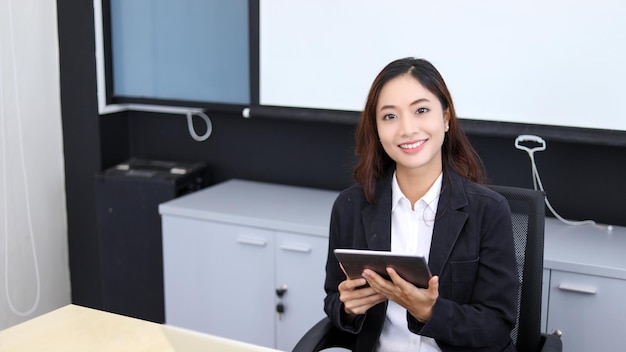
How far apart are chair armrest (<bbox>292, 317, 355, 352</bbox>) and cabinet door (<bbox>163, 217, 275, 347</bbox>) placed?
79 cm

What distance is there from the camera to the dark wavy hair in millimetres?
1820

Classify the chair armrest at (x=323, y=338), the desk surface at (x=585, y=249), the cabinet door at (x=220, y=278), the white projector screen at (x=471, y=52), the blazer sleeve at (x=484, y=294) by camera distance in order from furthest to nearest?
the cabinet door at (x=220, y=278)
the white projector screen at (x=471, y=52)
the desk surface at (x=585, y=249)
the chair armrest at (x=323, y=338)
the blazer sleeve at (x=484, y=294)

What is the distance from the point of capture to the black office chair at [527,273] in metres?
1.85

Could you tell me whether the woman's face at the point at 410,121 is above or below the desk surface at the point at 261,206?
above

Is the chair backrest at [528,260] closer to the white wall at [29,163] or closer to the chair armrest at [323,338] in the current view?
the chair armrest at [323,338]

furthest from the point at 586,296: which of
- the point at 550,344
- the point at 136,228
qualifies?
the point at 136,228

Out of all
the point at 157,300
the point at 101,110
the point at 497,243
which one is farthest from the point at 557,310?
the point at 101,110

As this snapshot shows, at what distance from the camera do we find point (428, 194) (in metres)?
1.86

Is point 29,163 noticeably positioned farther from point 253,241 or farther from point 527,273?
point 527,273

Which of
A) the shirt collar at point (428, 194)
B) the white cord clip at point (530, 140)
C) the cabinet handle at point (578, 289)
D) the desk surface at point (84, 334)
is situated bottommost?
the cabinet handle at point (578, 289)

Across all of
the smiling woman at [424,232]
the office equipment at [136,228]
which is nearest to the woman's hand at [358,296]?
the smiling woman at [424,232]

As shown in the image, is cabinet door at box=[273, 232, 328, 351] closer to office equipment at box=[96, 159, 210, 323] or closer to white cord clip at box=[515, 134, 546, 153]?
office equipment at box=[96, 159, 210, 323]

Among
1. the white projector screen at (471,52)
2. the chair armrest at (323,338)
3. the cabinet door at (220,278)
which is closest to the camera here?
the chair armrest at (323,338)

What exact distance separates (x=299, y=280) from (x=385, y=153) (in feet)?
2.75
